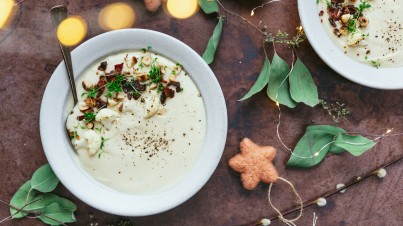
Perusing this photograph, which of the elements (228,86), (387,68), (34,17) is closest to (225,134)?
(228,86)

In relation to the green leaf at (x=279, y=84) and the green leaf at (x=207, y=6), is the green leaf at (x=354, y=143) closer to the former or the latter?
the green leaf at (x=279, y=84)

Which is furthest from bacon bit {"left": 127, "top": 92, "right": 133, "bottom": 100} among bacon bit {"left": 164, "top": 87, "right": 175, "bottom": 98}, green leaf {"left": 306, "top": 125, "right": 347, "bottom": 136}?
green leaf {"left": 306, "top": 125, "right": 347, "bottom": 136}

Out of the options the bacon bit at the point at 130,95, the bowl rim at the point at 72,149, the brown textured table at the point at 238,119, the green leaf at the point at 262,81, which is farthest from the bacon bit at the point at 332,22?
the bacon bit at the point at 130,95

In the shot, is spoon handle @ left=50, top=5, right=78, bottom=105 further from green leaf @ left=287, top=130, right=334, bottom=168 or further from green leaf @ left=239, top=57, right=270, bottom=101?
green leaf @ left=287, top=130, right=334, bottom=168

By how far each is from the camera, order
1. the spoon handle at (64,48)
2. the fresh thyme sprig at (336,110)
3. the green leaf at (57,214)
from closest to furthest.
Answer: the spoon handle at (64,48)
the green leaf at (57,214)
the fresh thyme sprig at (336,110)

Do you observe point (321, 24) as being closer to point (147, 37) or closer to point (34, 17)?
point (147, 37)

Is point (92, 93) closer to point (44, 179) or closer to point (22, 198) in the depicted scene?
point (44, 179)
